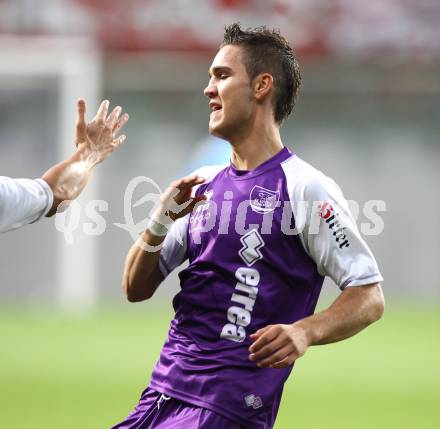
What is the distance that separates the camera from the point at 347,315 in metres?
3.87

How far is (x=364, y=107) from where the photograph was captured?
21.5 m

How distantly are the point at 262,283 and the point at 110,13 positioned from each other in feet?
46.6

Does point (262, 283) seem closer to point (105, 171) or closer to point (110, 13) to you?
point (110, 13)

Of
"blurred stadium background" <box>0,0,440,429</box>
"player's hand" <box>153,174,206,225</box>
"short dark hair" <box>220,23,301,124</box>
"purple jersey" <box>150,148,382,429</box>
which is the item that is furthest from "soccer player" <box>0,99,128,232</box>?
"blurred stadium background" <box>0,0,440,429</box>

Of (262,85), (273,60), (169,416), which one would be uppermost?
(273,60)

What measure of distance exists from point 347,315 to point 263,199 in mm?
633

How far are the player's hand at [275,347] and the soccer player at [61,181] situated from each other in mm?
872

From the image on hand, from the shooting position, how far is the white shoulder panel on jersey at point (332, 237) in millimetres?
3949

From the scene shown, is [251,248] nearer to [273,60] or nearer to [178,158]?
[273,60]

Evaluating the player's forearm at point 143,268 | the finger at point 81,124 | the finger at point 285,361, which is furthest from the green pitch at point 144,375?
the finger at point 285,361

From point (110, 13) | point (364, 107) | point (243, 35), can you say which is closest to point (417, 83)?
point (364, 107)

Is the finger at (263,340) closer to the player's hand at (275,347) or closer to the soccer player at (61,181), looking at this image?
the player's hand at (275,347)

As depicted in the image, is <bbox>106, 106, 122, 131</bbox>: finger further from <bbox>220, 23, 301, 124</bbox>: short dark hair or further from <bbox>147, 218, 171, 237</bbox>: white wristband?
<bbox>220, 23, 301, 124</bbox>: short dark hair

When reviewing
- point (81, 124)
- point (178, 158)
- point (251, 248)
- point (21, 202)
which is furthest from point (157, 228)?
point (178, 158)
